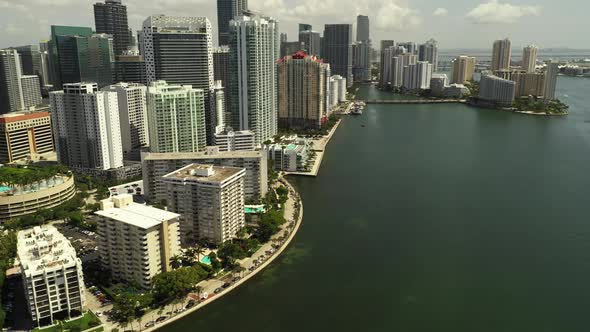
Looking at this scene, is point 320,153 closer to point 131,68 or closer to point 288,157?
point 288,157

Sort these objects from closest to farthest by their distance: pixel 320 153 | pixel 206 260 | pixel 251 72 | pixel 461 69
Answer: pixel 206 260 < pixel 251 72 < pixel 320 153 < pixel 461 69

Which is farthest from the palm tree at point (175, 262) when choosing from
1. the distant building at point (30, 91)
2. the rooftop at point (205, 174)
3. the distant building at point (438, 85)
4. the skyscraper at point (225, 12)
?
the distant building at point (438, 85)

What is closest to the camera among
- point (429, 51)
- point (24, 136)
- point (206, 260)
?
point (206, 260)

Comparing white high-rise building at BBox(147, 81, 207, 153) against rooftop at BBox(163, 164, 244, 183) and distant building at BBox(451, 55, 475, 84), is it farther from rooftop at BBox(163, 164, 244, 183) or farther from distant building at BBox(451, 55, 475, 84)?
distant building at BBox(451, 55, 475, 84)

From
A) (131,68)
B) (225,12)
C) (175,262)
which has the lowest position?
(175,262)

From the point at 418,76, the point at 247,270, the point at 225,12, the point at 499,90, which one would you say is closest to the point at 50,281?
the point at 247,270

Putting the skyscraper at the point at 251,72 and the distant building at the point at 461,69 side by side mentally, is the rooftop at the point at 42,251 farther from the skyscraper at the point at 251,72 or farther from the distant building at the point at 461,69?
the distant building at the point at 461,69
